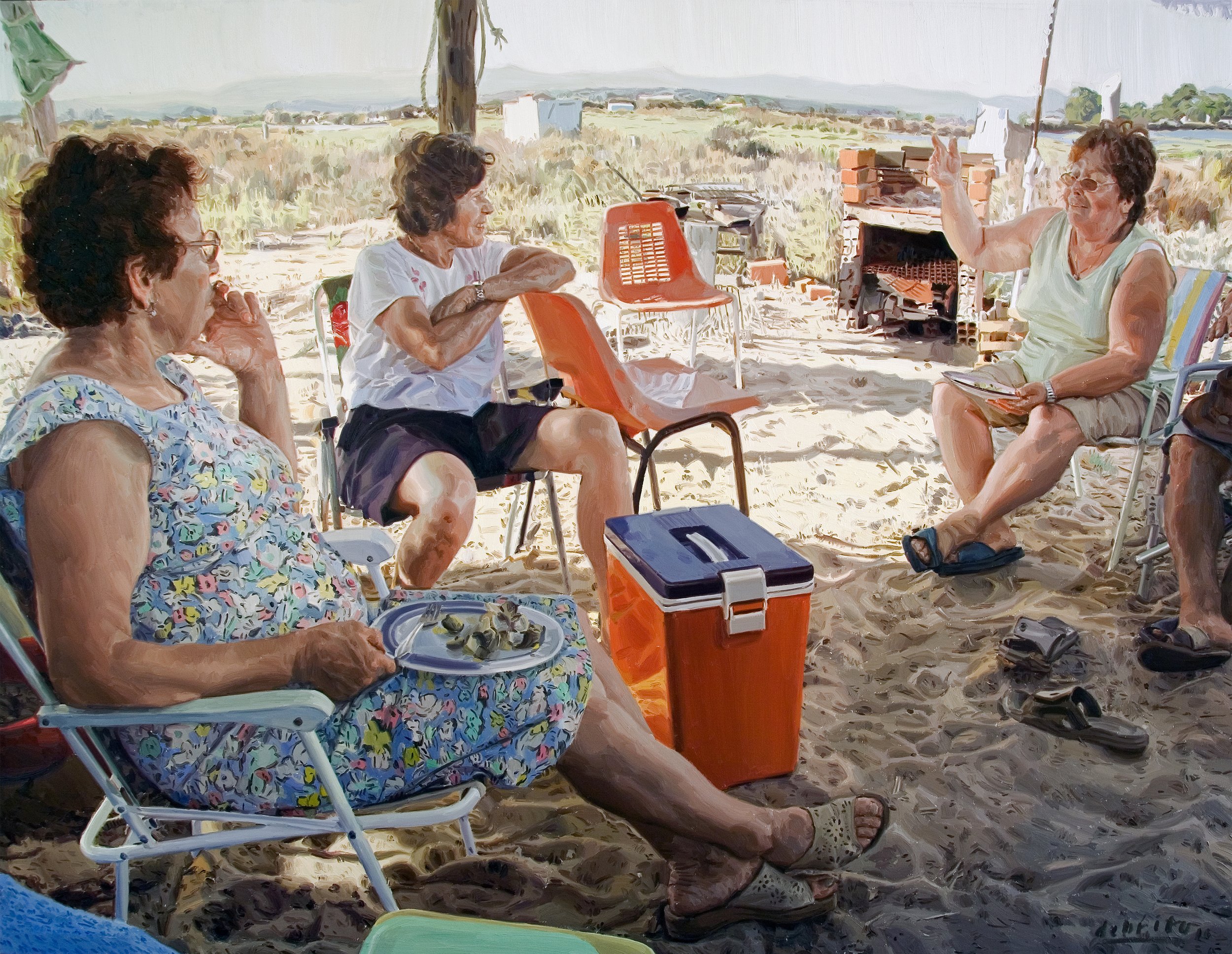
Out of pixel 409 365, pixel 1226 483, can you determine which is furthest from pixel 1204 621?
pixel 409 365

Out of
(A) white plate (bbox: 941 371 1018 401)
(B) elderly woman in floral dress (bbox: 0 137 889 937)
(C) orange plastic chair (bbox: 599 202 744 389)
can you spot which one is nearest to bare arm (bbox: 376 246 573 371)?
(C) orange plastic chair (bbox: 599 202 744 389)

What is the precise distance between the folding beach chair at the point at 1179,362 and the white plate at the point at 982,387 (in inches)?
12.6

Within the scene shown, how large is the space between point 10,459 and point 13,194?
50cm

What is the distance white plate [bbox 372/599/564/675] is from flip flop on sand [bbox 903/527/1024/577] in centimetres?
174

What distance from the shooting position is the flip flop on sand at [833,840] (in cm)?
196

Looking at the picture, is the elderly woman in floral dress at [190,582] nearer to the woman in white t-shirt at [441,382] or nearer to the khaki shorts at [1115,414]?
the woman in white t-shirt at [441,382]

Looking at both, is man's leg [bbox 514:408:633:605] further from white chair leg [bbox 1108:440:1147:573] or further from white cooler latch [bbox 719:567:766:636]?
white chair leg [bbox 1108:440:1147:573]

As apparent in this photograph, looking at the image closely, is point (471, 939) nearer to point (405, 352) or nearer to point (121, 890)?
point (121, 890)

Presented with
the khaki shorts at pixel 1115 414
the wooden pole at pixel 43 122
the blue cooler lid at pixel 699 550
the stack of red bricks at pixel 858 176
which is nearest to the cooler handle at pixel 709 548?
the blue cooler lid at pixel 699 550

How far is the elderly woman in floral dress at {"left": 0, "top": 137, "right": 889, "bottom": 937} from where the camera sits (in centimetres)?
143

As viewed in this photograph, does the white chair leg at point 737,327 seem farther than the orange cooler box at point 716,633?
Yes

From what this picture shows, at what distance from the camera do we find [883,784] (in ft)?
7.86

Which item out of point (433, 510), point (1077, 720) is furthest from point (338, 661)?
point (1077, 720)

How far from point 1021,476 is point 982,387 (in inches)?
11.9
